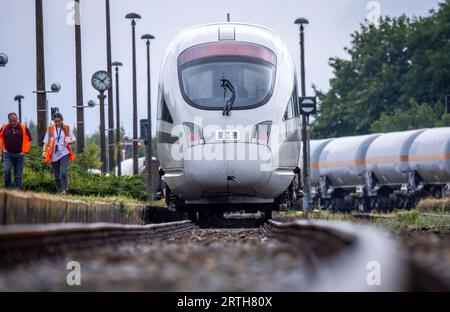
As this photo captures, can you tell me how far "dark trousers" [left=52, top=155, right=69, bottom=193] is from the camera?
1758 cm

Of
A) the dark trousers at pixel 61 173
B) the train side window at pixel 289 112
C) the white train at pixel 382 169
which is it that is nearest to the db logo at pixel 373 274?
the train side window at pixel 289 112

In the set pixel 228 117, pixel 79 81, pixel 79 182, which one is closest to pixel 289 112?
pixel 228 117

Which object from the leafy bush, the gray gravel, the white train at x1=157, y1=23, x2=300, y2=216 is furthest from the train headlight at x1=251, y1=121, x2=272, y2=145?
the gray gravel

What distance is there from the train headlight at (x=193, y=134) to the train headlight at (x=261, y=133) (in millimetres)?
786

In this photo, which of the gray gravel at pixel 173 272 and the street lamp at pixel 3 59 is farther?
the street lamp at pixel 3 59

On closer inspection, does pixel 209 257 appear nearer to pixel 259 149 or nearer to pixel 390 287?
pixel 390 287

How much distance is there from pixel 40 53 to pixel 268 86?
43.9 feet

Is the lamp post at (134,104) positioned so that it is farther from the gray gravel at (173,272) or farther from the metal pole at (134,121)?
the gray gravel at (173,272)

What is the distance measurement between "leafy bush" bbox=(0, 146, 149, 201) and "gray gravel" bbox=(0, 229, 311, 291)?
38.7ft

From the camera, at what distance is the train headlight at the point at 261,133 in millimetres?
16156

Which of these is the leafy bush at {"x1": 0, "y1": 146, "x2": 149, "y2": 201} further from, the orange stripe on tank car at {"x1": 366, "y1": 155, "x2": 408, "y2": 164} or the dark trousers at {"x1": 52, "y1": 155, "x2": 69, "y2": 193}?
the orange stripe on tank car at {"x1": 366, "y1": 155, "x2": 408, "y2": 164}

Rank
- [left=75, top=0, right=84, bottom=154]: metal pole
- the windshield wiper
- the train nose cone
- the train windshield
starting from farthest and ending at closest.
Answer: [left=75, top=0, right=84, bottom=154]: metal pole → the train windshield → the windshield wiper → the train nose cone

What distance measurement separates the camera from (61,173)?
17578mm

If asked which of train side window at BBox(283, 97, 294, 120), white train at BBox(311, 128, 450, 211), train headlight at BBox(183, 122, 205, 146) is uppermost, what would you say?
train side window at BBox(283, 97, 294, 120)
